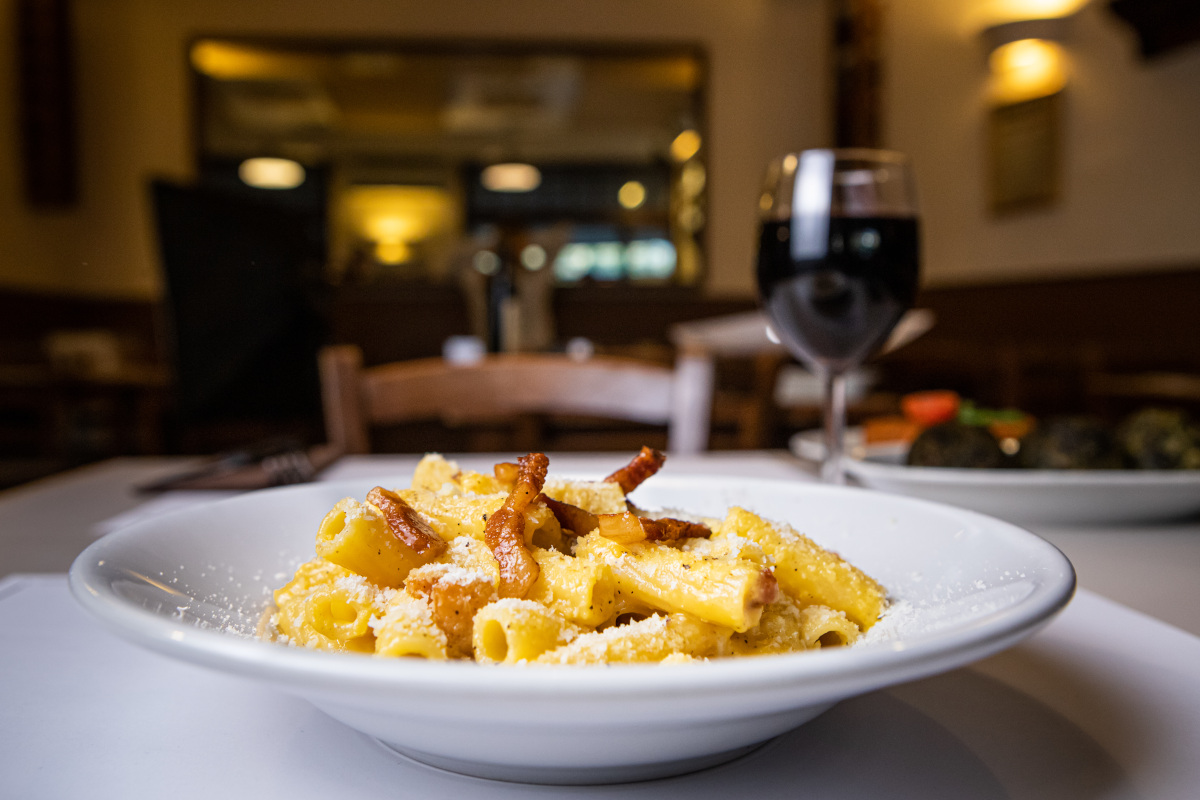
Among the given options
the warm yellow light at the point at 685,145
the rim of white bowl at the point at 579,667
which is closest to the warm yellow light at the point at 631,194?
the warm yellow light at the point at 685,145

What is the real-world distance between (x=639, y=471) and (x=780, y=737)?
0.16 meters

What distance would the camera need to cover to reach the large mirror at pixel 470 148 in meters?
5.61

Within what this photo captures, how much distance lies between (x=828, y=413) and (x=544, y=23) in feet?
17.9

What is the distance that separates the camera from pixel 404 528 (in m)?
0.36

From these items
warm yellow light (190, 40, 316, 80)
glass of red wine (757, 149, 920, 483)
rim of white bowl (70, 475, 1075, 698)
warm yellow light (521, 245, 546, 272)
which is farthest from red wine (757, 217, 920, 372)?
warm yellow light (190, 40, 316, 80)

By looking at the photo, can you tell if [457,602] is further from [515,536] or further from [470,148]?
[470,148]

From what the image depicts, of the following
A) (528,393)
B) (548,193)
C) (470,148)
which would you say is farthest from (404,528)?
(470,148)

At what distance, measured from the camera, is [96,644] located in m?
0.44

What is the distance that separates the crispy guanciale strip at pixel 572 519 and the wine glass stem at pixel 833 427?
0.35m

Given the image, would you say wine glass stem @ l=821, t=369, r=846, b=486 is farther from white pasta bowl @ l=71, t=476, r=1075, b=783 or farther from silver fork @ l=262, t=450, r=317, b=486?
silver fork @ l=262, t=450, r=317, b=486

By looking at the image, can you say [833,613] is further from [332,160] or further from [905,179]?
[332,160]

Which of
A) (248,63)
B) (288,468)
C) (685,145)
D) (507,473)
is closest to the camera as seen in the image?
(507,473)

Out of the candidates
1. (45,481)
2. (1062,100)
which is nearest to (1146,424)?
(45,481)

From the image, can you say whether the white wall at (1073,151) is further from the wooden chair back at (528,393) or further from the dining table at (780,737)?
the dining table at (780,737)
